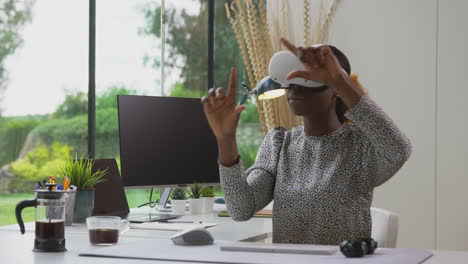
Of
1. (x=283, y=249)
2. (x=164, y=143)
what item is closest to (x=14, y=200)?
(x=164, y=143)

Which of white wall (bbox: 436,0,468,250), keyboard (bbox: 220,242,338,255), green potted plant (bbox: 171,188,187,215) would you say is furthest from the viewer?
white wall (bbox: 436,0,468,250)

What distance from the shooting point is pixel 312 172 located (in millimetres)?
2162

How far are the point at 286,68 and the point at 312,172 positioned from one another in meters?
0.33

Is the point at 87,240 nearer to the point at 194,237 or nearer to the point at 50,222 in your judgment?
the point at 50,222

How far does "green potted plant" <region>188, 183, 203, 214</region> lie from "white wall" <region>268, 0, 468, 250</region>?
1232 mm

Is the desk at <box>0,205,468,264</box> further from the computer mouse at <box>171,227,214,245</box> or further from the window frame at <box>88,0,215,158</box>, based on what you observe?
the window frame at <box>88,0,215,158</box>

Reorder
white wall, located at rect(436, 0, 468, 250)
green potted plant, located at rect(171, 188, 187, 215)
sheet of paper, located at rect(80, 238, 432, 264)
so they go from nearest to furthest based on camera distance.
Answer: sheet of paper, located at rect(80, 238, 432, 264)
green potted plant, located at rect(171, 188, 187, 215)
white wall, located at rect(436, 0, 468, 250)

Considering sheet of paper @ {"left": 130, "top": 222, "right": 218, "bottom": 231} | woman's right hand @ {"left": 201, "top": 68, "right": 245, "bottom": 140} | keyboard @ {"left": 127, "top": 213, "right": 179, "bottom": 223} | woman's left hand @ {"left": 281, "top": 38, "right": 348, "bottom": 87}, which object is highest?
woman's left hand @ {"left": 281, "top": 38, "right": 348, "bottom": 87}

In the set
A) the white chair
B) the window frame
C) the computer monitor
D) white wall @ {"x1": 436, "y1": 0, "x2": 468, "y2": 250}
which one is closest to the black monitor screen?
the computer monitor

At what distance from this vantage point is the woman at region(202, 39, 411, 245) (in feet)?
6.59

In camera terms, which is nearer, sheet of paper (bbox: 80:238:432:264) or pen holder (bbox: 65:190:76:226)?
sheet of paper (bbox: 80:238:432:264)

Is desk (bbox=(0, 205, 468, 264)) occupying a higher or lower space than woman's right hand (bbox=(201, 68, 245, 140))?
lower

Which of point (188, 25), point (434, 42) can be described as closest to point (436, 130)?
point (434, 42)

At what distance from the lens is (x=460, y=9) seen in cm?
378
